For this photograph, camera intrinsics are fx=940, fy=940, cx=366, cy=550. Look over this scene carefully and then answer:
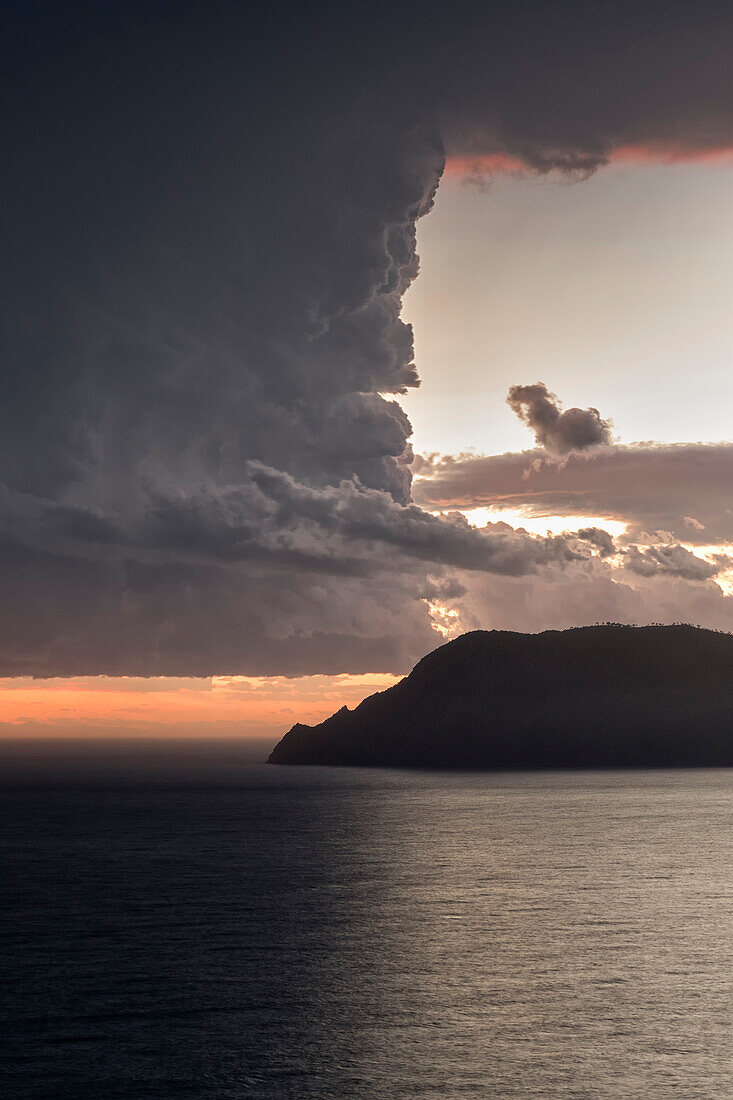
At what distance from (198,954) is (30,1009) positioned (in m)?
12.1

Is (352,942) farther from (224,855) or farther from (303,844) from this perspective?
(303,844)

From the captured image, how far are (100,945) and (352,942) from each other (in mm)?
14594

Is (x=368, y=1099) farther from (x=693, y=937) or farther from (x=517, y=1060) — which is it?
(x=693, y=937)

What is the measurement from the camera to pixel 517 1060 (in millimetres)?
35188

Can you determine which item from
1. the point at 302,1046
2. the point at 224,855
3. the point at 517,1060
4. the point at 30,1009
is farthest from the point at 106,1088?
the point at 224,855

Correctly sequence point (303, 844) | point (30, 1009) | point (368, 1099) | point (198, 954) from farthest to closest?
point (303, 844) → point (198, 954) → point (30, 1009) → point (368, 1099)

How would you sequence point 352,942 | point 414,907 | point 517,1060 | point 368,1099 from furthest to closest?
point 414,907 → point 352,942 → point 517,1060 → point 368,1099

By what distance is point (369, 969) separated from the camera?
49.7 m

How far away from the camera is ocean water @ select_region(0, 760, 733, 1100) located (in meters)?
34.0

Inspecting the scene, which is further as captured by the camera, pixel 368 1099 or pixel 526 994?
pixel 526 994

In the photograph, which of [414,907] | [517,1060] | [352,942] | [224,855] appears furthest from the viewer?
[224,855]

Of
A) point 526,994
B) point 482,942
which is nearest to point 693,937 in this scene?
point 482,942

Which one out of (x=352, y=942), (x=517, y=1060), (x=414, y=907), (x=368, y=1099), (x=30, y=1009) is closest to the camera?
(x=368, y=1099)

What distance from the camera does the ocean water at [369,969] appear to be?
34.0 metres
